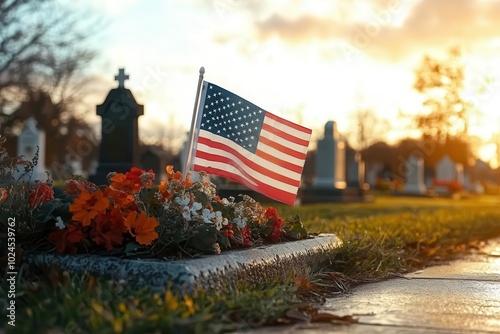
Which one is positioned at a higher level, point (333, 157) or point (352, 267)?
point (333, 157)

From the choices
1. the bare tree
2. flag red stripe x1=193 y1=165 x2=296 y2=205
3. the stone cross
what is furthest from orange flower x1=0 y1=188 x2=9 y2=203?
the bare tree

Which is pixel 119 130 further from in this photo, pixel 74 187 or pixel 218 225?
pixel 218 225

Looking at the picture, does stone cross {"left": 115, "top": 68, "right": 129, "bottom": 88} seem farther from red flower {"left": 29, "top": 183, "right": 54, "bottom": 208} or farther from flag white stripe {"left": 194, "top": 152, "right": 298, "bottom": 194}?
red flower {"left": 29, "top": 183, "right": 54, "bottom": 208}

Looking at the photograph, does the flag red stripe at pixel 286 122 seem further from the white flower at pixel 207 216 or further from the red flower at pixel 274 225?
the white flower at pixel 207 216

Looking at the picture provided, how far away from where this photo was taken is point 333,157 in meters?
25.5

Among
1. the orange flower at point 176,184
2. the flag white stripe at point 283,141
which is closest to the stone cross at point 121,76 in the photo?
the flag white stripe at point 283,141

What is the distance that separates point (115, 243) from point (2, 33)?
1083 inches

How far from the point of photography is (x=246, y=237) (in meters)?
5.12

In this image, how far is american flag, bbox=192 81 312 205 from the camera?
5.83m

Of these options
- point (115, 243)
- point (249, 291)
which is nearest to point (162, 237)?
point (115, 243)

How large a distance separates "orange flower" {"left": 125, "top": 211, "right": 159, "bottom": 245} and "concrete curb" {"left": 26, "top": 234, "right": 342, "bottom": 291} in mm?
202

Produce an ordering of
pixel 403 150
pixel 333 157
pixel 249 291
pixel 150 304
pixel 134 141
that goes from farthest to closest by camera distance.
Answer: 1. pixel 403 150
2. pixel 333 157
3. pixel 134 141
4. pixel 249 291
5. pixel 150 304

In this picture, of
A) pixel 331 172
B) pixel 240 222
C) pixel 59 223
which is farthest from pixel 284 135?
pixel 331 172

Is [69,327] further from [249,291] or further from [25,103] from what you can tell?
[25,103]
